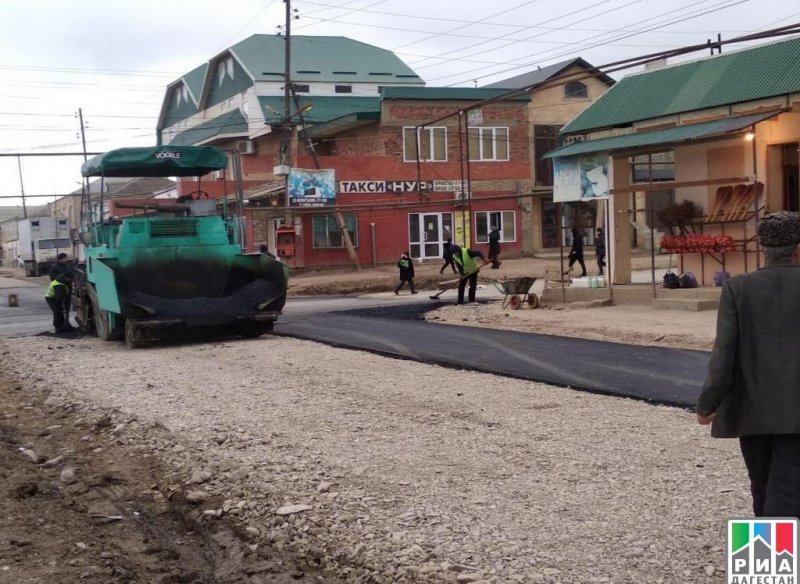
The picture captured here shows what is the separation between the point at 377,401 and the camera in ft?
34.7

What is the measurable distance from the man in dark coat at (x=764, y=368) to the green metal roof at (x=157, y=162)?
1507cm

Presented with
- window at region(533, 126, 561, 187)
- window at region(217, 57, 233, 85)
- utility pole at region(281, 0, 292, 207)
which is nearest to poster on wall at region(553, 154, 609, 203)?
utility pole at region(281, 0, 292, 207)

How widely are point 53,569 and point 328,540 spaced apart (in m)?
1.62

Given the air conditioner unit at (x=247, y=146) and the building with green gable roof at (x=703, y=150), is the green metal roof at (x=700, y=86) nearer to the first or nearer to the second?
the building with green gable roof at (x=703, y=150)

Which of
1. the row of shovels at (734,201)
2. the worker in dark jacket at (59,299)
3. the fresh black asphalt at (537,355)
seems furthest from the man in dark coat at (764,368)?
the worker in dark jacket at (59,299)

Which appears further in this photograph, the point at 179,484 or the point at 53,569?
the point at 179,484

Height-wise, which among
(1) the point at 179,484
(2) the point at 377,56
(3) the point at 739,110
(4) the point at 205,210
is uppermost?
(2) the point at 377,56

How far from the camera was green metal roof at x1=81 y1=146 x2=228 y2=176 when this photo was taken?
18.0 metres

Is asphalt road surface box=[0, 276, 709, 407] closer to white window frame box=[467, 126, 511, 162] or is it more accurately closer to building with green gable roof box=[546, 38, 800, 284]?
building with green gable roof box=[546, 38, 800, 284]

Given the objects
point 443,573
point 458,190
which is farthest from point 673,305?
point 458,190

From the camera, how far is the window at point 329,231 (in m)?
41.9

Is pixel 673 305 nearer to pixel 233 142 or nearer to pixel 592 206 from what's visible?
pixel 592 206

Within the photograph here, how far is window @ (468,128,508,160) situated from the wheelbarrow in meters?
22.9

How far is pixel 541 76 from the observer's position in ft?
156
